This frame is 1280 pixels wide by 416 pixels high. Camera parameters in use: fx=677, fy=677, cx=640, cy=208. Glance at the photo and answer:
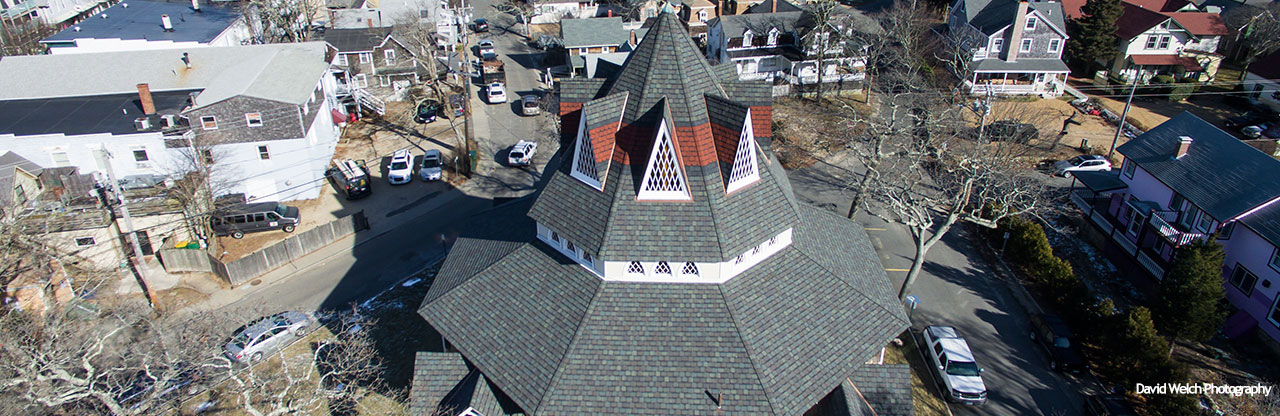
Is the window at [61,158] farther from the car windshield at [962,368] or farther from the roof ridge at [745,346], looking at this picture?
the car windshield at [962,368]

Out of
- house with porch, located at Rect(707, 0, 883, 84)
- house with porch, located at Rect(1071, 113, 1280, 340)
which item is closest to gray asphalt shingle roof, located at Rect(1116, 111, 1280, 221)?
house with porch, located at Rect(1071, 113, 1280, 340)

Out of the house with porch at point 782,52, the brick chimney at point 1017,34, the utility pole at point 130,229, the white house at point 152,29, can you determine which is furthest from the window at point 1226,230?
the white house at point 152,29

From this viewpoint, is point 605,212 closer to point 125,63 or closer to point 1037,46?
point 125,63

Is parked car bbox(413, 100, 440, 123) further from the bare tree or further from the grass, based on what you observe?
the grass

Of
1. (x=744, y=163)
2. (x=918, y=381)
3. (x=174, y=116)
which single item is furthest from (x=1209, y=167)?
(x=174, y=116)

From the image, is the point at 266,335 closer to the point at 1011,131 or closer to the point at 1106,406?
the point at 1106,406

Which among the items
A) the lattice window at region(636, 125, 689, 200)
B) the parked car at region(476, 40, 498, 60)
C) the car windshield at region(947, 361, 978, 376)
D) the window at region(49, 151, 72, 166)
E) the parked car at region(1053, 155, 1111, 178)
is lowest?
the car windshield at region(947, 361, 978, 376)
